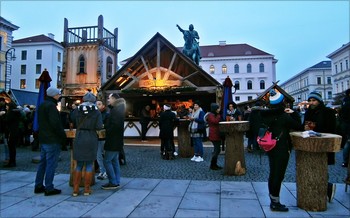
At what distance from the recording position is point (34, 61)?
168ft

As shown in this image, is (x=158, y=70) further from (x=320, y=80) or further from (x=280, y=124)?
(x=320, y=80)

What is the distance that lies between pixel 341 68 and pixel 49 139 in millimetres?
62265

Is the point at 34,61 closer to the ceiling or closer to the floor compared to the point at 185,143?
closer to the ceiling

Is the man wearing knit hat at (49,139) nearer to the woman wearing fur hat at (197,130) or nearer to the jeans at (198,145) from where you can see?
the woman wearing fur hat at (197,130)

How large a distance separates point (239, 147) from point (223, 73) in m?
54.2

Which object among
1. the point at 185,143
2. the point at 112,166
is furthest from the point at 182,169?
the point at 112,166

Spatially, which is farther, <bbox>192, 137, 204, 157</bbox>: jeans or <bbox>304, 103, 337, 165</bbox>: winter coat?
<bbox>192, 137, 204, 157</bbox>: jeans

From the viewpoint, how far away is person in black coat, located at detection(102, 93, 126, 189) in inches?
200

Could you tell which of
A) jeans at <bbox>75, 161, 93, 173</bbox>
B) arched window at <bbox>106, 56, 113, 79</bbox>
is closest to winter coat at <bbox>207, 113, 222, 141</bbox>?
jeans at <bbox>75, 161, 93, 173</bbox>

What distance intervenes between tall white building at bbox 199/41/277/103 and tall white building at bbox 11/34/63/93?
32.2m

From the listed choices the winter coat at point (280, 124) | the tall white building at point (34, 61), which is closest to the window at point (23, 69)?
the tall white building at point (34, 61)

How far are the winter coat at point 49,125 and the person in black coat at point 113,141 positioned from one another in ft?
2.94

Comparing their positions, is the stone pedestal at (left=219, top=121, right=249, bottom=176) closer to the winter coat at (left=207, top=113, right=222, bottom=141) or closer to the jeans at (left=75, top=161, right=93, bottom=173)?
the winter coat at (left=207, top=113, right=222, bottom=141)

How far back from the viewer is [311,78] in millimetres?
75062
